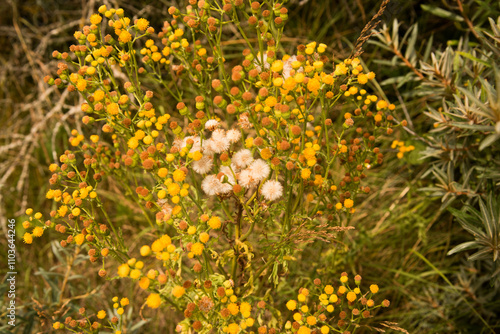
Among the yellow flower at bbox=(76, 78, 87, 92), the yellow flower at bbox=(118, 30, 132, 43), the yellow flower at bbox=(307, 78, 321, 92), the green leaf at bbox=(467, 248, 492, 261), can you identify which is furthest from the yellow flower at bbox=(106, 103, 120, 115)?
the green leaf at bbox=(467, 248, 492, 261)

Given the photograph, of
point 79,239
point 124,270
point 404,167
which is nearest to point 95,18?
point 79,239

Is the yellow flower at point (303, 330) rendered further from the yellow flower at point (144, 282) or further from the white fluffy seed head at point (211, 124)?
the white fluffy seed head at point (211, 124)

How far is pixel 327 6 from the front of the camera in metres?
2.79

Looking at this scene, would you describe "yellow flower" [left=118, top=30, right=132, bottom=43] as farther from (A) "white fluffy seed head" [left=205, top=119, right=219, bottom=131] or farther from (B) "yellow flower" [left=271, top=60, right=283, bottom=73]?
(B) "yellow flower" [left=271, top=60, right=283, bottom=73]

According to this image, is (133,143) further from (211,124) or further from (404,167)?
(404,167)

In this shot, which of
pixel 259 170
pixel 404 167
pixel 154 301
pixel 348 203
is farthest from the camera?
pixel 404 167

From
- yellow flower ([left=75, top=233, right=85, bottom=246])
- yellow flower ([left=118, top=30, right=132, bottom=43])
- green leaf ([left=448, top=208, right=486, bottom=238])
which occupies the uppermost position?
yellow flower ([left=118, top=30, right=132, bottom=43])

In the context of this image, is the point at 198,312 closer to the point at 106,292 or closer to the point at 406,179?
the point at 106,292

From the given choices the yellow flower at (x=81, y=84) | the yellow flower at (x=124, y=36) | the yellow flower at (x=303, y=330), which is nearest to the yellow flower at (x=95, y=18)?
the yellow flower at (x=124, y=36)

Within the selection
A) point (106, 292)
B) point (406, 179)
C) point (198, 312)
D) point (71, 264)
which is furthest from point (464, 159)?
point (106, 292)

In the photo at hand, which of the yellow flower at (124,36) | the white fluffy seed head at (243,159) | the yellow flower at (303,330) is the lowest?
the yellow flower at (303,330)

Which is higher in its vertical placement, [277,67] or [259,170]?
[277,67]

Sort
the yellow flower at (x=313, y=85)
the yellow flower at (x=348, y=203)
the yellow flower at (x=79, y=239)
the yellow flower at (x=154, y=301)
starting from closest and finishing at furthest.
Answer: the yellow flower at (x=154, y=301) → the yellow flower at (x=313, y=85) → the yellow flower at (x=79, y=239) → the yellow flower at (x=348, y=203)

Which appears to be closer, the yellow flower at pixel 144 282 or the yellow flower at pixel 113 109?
the yellow flower at pixel 144 282
